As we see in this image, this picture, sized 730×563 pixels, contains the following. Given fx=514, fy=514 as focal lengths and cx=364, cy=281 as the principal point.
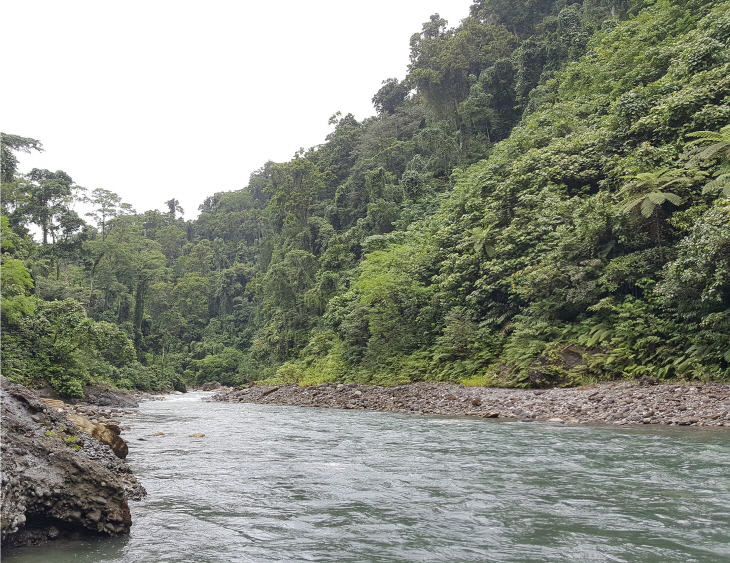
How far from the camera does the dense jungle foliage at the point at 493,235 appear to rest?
54.6ft

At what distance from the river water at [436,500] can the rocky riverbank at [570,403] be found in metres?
1.24

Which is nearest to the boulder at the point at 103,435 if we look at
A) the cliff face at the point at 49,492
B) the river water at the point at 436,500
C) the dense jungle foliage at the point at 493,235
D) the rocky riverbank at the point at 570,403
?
the river water at the point at 436,500

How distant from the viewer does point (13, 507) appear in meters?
4.47

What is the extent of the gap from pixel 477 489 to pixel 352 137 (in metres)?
54.9

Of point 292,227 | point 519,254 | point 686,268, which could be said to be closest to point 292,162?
point 292,227

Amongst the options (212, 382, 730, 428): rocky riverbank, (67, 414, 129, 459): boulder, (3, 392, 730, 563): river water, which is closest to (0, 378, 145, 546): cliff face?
(3, 392, 730, 563): river water

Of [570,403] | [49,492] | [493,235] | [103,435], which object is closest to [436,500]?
[49,492]

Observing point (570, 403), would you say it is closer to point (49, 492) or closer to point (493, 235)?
point (493, 235)

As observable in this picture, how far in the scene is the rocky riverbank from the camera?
11.9m

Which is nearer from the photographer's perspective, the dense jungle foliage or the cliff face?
the cliff face

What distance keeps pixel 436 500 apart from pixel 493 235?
62.6 ft

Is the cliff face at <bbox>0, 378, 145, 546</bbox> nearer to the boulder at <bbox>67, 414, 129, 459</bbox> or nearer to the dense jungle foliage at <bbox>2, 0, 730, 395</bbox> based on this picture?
the boulder at <bbox>67, 414, 129, 459</bbox>

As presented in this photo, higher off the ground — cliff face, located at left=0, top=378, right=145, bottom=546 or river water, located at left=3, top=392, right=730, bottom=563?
cliff face, located at left=0, top=378, right=145, bottom=546

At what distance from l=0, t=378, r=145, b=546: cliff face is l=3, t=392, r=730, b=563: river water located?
0.68 ft
